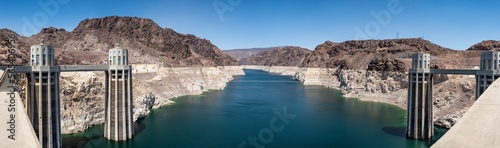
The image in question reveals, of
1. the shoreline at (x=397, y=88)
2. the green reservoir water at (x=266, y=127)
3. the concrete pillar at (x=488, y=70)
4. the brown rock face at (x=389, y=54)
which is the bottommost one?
the green reservoir water at (x=266, y=127)

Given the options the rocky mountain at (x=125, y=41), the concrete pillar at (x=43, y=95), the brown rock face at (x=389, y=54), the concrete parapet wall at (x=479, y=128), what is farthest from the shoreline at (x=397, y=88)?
the rocky mountain at (x=125, y=41)

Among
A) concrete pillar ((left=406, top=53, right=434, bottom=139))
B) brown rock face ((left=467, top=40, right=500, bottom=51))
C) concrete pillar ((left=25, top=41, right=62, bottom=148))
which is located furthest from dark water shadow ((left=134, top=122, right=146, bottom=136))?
brown rock face ((left=467, top=40, right=500, bottom=51))

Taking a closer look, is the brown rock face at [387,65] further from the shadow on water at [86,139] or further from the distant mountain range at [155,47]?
the shadow on water at [86,139]

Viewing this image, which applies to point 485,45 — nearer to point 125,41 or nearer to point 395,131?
point 395,131

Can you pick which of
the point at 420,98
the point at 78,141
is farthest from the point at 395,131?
the point at 78,141

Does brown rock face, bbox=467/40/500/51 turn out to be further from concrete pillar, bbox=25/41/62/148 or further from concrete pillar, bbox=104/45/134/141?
concrete pillar, bbox=25/41/62/148
